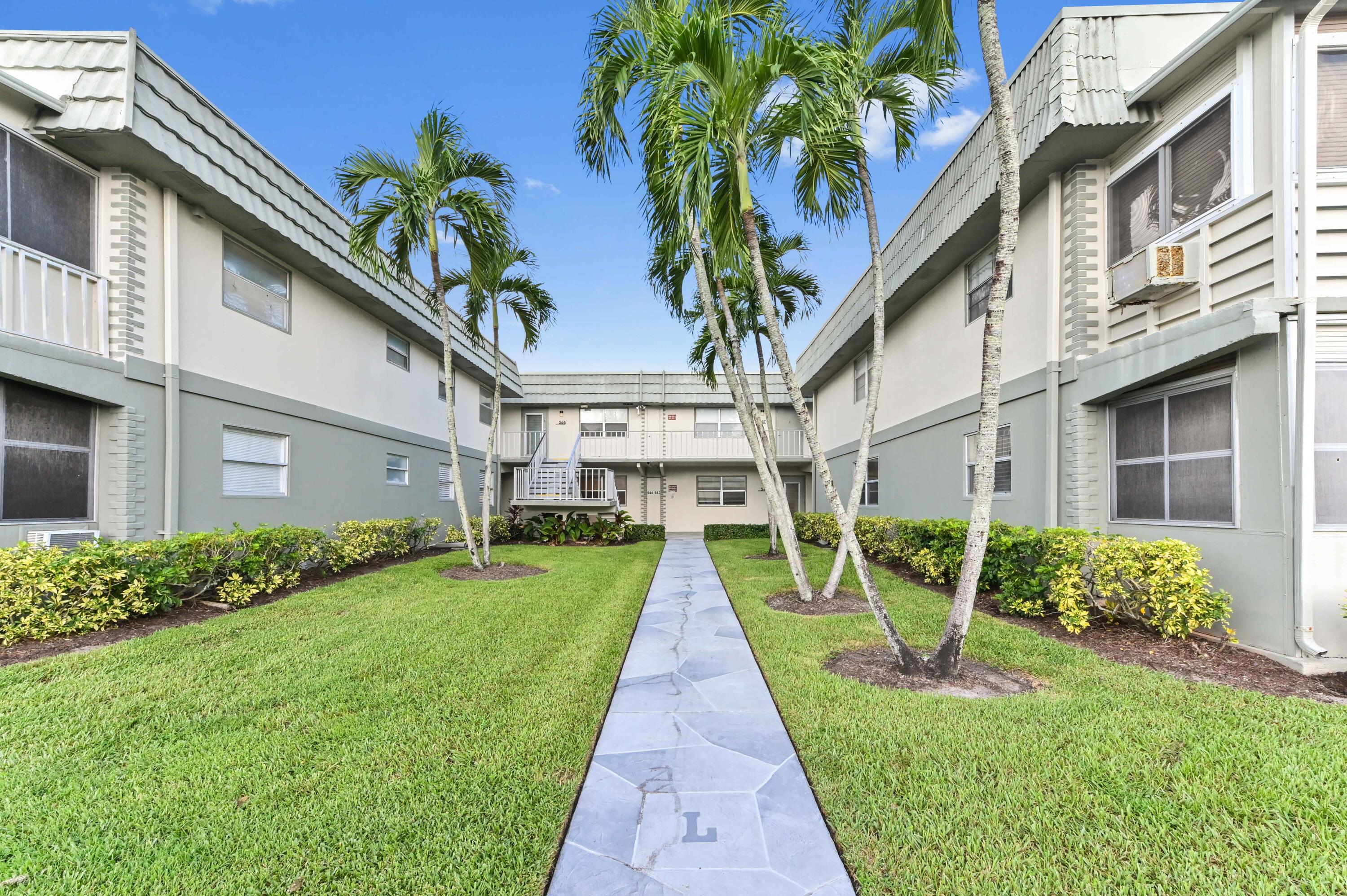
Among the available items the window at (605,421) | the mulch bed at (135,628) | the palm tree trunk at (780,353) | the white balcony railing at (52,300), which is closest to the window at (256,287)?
the white balcony railing at (52,300)

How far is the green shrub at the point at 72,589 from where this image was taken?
4941 mm

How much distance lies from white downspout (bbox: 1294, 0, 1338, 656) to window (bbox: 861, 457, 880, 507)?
8.62 meters

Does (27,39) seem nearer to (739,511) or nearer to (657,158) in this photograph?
(657,158)

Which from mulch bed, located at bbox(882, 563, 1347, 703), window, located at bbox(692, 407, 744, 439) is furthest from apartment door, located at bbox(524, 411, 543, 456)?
mulch bed, located at bbox(882, 563, 1347, 703)

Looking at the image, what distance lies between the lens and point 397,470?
42.4 ft

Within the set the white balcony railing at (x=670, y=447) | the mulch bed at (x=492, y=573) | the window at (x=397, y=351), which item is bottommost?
the mulch bed at (x=492, y=573)

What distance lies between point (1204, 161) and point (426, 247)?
9.08 m

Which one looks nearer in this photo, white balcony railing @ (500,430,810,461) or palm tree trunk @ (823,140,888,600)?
palm tree trunk @ (823,140,888,600)

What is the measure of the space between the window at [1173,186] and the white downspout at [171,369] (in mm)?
10701

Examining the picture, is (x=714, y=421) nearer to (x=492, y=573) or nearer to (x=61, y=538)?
A: (x=492, y=573)

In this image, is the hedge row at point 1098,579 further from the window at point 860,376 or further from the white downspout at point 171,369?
the white downspout at point 171,369

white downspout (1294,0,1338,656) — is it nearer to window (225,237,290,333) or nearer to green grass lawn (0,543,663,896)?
green grass lawn (0,543,663,896)

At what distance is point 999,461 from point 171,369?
10.5 m

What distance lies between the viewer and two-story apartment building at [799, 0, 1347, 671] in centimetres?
448
